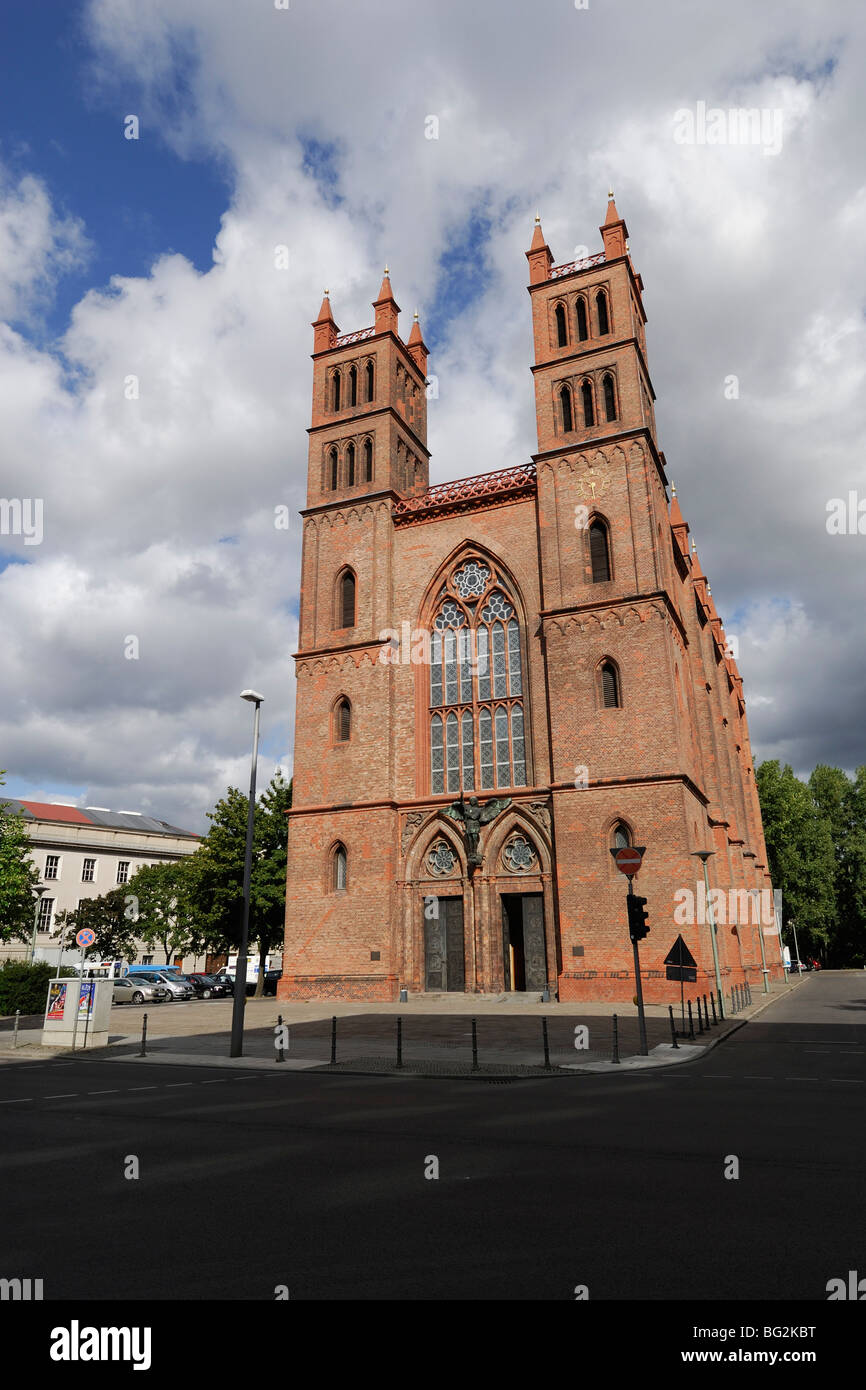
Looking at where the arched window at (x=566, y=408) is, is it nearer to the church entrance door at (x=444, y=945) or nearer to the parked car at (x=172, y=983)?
the church entrance door at (x=444, y=945)

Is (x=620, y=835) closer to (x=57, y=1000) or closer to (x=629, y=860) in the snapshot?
(x=629, y=860)

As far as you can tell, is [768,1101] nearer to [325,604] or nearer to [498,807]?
[498,807]

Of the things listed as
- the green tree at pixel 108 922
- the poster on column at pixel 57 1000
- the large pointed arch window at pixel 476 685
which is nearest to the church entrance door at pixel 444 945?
the large pointed arch window at pixel 476 685

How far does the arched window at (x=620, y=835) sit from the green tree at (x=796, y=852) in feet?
161

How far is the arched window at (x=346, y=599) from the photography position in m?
34.5

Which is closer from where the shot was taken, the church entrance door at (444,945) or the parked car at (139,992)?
the church entrance door at (444,945)

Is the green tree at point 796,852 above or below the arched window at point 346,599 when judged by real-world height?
below

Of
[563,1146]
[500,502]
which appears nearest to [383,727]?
[500,502]

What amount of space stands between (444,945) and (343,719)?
9.20 metres

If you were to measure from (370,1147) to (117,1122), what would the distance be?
12.1 feet

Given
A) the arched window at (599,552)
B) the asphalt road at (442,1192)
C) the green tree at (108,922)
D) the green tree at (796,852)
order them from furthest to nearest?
the green tree at (796,852)
the green tree at (108,922)
the arched window at (599,552)
the asphalt road at (442,1192)

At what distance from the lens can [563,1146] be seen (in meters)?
8.15

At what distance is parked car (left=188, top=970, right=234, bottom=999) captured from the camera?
46.5 metres
